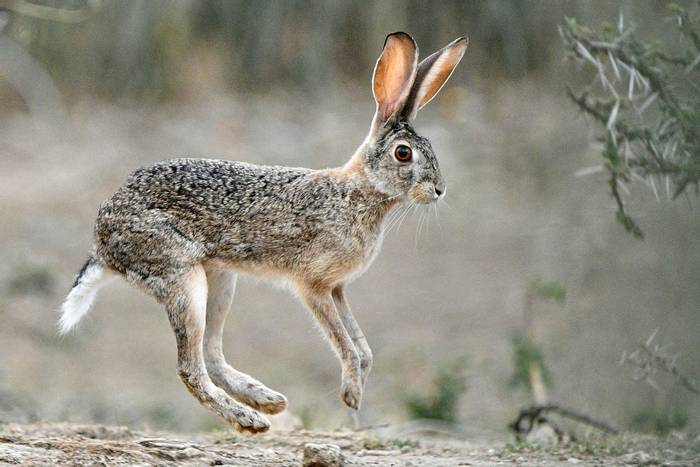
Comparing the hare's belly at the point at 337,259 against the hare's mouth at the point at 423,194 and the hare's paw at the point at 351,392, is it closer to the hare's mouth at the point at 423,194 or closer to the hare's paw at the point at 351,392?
the hare's mouth at the point at 423,194

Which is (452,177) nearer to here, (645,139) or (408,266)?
(408,266)

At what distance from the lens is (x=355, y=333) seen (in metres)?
6.10

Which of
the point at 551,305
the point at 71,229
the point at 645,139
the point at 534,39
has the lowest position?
the point at 645,139

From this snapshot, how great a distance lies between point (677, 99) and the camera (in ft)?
20.1

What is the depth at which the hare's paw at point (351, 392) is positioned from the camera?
18.6ft

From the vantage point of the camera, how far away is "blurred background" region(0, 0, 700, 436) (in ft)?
28.2

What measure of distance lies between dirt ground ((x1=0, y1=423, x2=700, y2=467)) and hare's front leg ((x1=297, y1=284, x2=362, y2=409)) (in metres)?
0.30

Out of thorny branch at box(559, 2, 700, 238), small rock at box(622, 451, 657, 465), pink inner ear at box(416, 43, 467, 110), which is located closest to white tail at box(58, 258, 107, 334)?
pink inner ear at box(416, 43, 467, 110)

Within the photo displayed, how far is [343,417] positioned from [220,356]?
3.42 metres

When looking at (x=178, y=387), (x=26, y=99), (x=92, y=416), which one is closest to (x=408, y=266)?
(x=178, y=387)

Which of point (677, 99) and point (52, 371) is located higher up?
point (52, 371)

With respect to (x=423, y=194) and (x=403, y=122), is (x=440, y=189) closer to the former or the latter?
(x=423, y=194)

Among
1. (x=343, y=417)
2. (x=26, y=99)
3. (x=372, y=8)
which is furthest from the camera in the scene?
(x=26, y=99)

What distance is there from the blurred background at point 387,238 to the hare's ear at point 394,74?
183 centimetres
